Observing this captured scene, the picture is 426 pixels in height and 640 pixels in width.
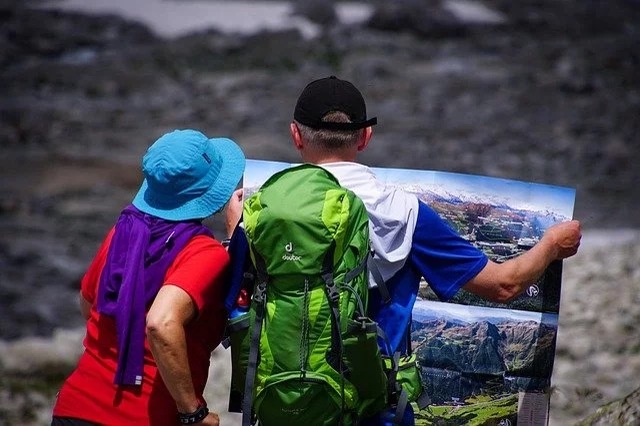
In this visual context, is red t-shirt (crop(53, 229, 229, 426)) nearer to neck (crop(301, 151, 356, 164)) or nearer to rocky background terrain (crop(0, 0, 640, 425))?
neck (crop(301, 151, 356, 164))

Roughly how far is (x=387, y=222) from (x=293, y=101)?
7623 millimetres

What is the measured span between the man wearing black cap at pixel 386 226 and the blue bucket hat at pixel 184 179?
22 centimetres

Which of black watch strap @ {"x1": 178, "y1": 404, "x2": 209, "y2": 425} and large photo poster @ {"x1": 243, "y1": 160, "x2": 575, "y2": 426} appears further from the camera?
large photo poster @ {"x1": 243, "y1": 160, "x2": 575, "y2": 426}

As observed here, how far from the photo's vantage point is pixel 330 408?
8.03 feet

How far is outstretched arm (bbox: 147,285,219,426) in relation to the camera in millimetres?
2379

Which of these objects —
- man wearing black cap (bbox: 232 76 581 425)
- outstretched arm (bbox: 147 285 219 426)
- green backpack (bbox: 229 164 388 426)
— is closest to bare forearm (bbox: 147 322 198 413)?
outstretched arm (bbox: 147 285 219 426)

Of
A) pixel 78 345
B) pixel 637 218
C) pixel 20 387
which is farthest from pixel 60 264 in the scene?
pixel 637 218

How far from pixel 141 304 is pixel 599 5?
8.87m

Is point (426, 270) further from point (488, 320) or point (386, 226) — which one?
point (488, 320)

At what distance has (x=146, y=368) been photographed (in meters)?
2.56

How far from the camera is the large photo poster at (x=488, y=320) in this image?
308 cm

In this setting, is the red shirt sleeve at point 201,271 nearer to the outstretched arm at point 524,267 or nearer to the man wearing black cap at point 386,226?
the man wearing black cap at point 386,226

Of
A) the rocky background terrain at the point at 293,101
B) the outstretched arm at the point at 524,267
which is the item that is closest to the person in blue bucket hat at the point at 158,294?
the outstretched arm at the point at 524,267

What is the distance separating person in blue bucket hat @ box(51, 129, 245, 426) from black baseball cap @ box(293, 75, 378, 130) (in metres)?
0.25
